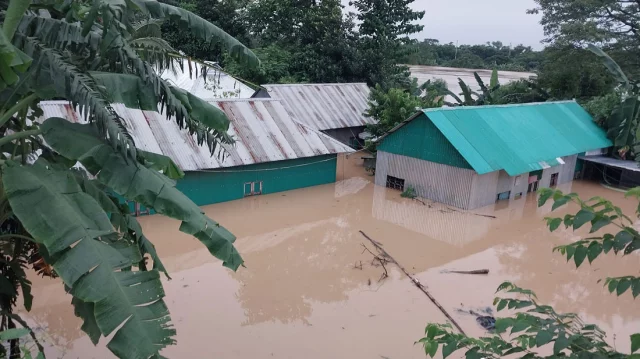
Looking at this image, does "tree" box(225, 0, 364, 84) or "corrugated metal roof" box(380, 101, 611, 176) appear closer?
"corrugated metal roof" box(380, 101, 611, 176)

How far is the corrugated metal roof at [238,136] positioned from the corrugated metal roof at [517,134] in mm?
2840

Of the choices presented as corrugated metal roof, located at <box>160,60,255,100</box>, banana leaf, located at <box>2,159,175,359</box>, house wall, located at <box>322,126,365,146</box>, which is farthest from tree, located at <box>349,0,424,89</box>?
banana leaf, located at <box>2,159,175,359</box>

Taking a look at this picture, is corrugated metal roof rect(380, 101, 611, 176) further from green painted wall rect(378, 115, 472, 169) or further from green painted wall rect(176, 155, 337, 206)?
green painted wall rect(176, 155, 337, 206)

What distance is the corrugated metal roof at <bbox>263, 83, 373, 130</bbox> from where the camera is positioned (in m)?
19.9

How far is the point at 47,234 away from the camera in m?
3.65

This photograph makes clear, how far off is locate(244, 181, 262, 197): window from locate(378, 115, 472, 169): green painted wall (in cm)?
460

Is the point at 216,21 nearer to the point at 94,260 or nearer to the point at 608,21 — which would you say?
the point at 608,21

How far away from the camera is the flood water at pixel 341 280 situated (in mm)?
8016

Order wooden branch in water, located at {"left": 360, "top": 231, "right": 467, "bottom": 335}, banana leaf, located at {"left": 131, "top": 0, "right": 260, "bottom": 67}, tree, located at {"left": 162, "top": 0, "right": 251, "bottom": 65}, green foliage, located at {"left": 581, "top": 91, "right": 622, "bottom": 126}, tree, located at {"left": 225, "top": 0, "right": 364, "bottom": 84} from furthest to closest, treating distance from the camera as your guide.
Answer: tree, located at {"left": 162, "top": 0, "right": 251, "bottom": 65} < tree, located at {"left": 225, "top": 0, "right": 364, "bottom": 84} < green foliage, located at {"left": 581, "top": 91, "right": 622, "bottom": 126} < wooden branch in water, located at {"left": 360, "top": 231, "right": 467, "bottom": 335} < banana leaf, located at {"left": 131, "top": 0, "right": 260, "bottom": 67}

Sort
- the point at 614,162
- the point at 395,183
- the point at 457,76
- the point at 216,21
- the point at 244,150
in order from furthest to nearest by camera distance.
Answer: the point at 457,76 < the point at 216,21 < the point at 614,162 < the point at 395,183 < the point at 244,150

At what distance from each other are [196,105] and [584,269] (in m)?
10.2

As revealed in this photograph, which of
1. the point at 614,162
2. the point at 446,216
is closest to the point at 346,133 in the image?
the point at 446,216

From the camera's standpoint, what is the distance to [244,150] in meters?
14.6

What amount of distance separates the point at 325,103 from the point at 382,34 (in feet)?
19.4
